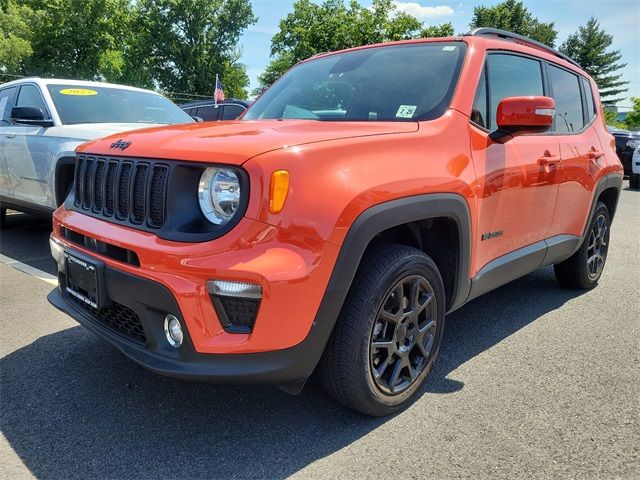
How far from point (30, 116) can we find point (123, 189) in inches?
142

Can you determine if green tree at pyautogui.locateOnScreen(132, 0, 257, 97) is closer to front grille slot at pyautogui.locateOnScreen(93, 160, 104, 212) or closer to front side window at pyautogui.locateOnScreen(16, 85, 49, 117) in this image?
front side window at pyautogui.locateOnScreen(16, 85, 49, 117)

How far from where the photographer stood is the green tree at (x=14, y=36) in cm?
3400

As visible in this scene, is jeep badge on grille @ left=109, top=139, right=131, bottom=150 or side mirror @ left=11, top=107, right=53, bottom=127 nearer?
jeep badge on grille @ left=109, top=139, right=131, bottom=150

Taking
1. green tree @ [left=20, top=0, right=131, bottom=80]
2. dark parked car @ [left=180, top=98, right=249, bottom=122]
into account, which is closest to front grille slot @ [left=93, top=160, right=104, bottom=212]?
dark parked car @ [left=180, top=98, right=249, bottom=122]

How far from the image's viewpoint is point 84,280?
7.50 ft

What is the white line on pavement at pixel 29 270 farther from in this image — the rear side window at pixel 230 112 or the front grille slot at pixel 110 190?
the rear side window at pixel 230 112

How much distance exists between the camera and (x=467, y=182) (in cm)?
256

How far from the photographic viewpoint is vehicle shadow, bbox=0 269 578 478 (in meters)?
2.06

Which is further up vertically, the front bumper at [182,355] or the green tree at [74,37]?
the green tree at [74,37]

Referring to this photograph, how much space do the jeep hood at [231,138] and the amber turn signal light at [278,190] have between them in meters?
0.12

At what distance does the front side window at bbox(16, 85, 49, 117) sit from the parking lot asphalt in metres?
2.94

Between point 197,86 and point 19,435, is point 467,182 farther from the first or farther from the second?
point 197,86

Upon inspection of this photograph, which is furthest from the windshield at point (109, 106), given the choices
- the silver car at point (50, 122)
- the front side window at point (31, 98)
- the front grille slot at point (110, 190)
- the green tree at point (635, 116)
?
the green tree at point (635, 116)

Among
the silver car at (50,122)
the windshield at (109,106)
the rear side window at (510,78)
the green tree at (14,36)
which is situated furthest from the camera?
the green tree at (14,36)
